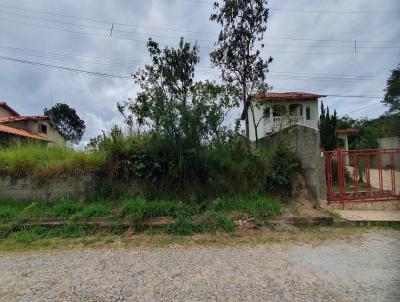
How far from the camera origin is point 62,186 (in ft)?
23.5

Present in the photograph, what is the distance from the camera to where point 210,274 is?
142 inches

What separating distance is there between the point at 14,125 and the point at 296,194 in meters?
25.6

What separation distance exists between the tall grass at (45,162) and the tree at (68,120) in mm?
34434

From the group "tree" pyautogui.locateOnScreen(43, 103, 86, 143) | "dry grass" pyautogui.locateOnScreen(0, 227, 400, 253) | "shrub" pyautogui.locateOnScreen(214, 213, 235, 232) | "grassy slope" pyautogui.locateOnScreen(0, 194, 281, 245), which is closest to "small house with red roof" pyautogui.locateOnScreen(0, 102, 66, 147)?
"tree" pyautogui.locateOnScreen(43, 103, 86, 143)

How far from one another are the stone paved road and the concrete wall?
2.63 m

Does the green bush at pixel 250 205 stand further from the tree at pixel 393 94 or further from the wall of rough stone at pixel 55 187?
the tree at pixel 393 94

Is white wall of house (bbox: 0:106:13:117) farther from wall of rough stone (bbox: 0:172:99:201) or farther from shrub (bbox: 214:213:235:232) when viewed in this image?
shrub (bbox: 214:213:235:232)

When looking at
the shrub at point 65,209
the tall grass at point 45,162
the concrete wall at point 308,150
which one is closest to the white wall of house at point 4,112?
the tall grass at point 45,162

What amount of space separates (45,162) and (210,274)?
618 cm

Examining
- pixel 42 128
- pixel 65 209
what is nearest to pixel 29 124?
pixel 42 128

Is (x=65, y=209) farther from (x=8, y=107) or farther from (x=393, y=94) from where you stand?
(x=393, y=94)

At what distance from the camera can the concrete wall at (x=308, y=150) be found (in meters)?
7.41

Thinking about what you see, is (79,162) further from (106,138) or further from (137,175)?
(137,175)

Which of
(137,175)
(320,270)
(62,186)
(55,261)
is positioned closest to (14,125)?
(62,186)
